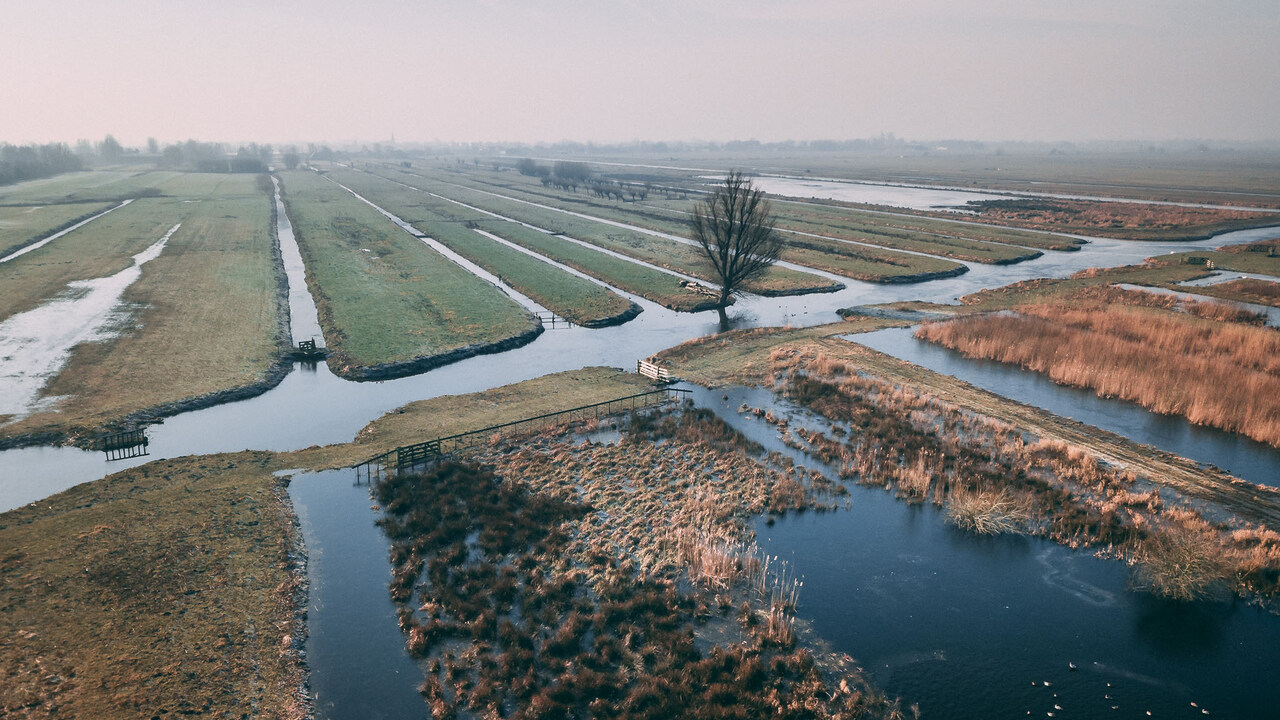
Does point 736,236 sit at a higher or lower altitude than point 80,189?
lower

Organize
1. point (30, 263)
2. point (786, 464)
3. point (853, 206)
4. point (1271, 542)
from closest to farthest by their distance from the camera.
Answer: point (1271, 542), point (786, 464), point (30, 263), point (853, 206)

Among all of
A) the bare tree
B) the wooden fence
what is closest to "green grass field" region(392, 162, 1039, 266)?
the bare tree

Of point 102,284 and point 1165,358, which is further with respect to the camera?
point 102,284

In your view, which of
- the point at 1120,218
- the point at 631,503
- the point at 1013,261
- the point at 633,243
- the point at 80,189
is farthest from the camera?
the point at 80,189

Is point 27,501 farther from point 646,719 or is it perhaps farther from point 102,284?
point 102,284

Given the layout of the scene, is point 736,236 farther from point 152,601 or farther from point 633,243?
point 152,601

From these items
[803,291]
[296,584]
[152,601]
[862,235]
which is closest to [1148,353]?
[803,291]

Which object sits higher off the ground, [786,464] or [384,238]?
[384,238]

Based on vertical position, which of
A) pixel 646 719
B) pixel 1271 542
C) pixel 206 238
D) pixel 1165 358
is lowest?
pixel 646 719

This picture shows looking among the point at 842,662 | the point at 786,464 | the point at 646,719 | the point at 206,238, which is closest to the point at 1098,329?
the point at 786,464
